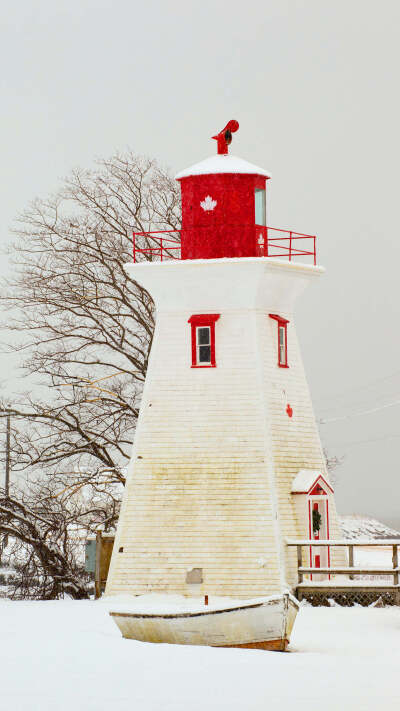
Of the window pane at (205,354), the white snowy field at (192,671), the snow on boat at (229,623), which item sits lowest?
the white snowy field at (192,671)

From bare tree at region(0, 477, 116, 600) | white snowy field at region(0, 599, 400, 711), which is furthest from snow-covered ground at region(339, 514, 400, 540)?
white snowy field at region(0, 599, 400, 711)

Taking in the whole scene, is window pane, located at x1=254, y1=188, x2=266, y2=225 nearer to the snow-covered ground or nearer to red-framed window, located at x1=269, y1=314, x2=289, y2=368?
red-framed window, located at x1=269, y1=314, x2=289, y2=368

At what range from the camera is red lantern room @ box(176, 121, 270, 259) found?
28938 millimetres

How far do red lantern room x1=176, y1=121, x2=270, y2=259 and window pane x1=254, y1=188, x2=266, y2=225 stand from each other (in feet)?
0.11

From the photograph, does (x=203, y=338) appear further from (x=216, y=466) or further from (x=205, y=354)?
(x=216, y=466)

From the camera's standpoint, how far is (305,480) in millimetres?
28594

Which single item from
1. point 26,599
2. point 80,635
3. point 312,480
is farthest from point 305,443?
point 26,599

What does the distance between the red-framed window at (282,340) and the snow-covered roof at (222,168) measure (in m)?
3.05

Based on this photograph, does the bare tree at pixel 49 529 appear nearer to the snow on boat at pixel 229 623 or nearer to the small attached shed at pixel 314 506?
the small attached shed at pixel 314 506

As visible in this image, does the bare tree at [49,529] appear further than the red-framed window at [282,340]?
Yes

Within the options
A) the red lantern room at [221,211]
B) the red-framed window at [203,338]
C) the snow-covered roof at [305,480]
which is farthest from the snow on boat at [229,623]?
the red lantern room at [221,211]

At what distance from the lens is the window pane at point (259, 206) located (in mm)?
29250

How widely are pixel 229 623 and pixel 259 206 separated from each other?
33.7 feet

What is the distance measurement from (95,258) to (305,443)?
8.63 m
